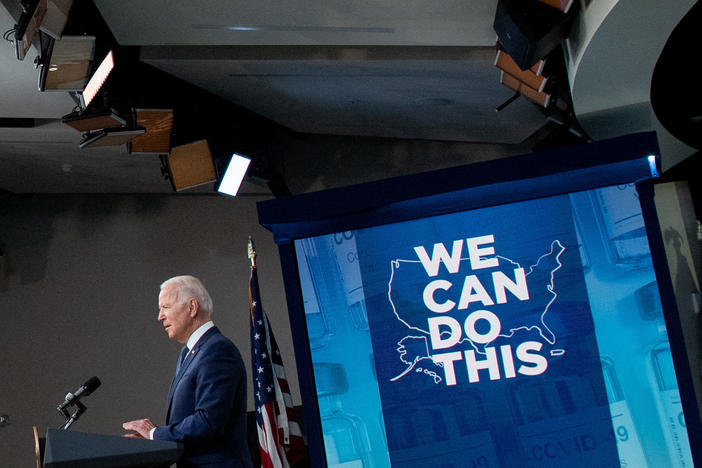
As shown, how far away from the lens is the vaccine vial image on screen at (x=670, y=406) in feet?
6.64

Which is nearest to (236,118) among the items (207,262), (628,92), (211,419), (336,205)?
(207,262)

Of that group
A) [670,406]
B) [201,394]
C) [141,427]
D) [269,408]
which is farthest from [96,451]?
[670,406]

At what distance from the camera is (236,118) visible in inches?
278

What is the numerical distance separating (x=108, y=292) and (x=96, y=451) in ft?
19.6

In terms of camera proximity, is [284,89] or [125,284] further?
[125,284]

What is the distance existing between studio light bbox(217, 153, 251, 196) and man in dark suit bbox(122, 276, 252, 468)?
3.55 meters

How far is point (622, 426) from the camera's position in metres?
2.06

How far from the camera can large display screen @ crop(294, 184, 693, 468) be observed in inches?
81.5

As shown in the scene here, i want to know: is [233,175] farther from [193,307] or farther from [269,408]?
[269,408]

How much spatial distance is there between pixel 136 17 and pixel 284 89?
65.7 inches

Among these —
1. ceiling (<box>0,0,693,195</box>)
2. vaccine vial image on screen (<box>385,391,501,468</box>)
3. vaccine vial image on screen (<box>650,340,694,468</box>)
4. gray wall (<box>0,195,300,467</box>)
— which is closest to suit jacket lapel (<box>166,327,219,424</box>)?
vaccine vial image on screen (<box>385,391,501,468</box>)

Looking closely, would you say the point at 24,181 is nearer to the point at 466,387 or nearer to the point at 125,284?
the point at 125,284

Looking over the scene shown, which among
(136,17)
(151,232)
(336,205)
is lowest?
(336,205)

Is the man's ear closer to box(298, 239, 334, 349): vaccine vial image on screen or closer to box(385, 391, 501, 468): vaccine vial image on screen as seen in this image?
Answer: box(298, 239, 334, 349): vaccine vial image on screen
